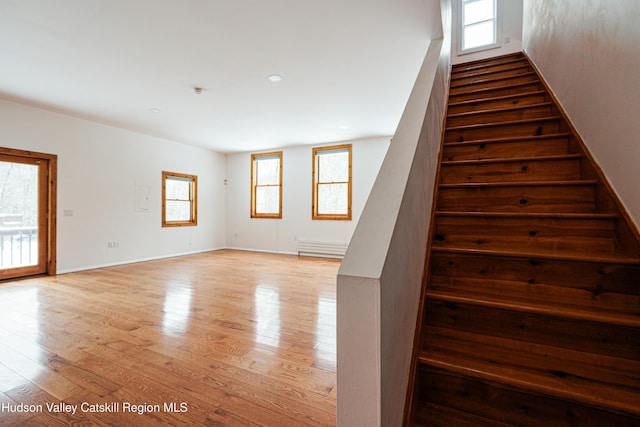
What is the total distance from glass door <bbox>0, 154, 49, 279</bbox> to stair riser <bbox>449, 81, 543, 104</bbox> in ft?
20.6

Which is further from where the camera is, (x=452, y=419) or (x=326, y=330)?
(x=326, y=330)

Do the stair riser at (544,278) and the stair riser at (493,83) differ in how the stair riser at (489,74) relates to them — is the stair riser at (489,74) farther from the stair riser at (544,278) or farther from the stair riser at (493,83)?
the stair riser at (544,278)

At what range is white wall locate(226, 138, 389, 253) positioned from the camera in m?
6.54

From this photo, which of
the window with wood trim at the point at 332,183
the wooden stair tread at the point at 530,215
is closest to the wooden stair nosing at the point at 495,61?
the wooden stair tread at the point at 530,215

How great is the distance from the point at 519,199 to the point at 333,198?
207 inches

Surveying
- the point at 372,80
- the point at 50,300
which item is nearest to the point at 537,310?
the point at 372,80

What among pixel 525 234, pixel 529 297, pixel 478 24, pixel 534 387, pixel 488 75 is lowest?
pixel 534 387

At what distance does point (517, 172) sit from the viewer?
6.34ft

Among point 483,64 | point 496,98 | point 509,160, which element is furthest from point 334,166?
point 509,160

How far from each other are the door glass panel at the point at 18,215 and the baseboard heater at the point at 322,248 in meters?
4.90

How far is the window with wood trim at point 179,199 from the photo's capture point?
6.68 meters

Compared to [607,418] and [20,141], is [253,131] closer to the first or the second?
[20,141]

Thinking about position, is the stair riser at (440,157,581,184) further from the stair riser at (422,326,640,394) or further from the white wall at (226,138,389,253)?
the white wall at (226,138,389,253)

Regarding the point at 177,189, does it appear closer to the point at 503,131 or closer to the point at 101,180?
the point at 101,180
